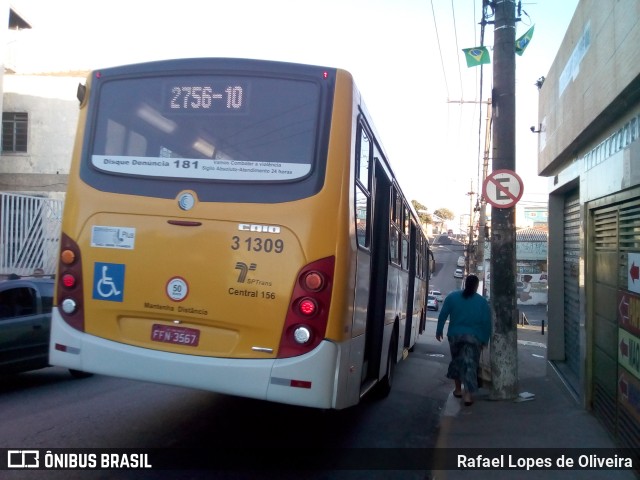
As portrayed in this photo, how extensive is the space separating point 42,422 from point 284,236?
12.7 ft

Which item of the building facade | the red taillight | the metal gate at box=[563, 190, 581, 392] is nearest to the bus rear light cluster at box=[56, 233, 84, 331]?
the red taillight

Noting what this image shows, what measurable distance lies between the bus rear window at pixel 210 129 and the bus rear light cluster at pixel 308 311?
813mm

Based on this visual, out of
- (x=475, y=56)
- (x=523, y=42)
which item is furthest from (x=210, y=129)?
(x=475, y=56)

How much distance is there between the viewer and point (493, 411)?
8430 mm

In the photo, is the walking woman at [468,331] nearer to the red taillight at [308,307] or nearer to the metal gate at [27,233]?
the red taillight at [308,307]

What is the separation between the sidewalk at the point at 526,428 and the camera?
5.86 metres

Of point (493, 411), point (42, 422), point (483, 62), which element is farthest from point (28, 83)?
point (493, 411)

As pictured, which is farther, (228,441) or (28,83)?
(28,83)

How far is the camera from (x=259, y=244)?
5199 millimetres

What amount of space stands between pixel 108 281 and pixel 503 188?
18.2ft

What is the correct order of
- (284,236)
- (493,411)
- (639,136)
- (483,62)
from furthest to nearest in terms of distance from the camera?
(483,62) → (493,411) → (639,136) → (284,236)

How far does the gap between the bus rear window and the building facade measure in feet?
10.2

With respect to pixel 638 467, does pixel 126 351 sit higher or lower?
higher

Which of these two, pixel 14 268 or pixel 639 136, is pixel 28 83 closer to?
pixel 14 268
